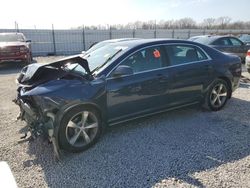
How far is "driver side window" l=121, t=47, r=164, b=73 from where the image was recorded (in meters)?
3.99

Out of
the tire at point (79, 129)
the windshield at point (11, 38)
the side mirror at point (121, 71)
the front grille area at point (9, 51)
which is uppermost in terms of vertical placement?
the windshield at point (11, 38)

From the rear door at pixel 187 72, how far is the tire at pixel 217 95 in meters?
0.22

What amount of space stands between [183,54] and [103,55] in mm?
1569

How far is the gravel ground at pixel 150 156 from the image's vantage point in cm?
294

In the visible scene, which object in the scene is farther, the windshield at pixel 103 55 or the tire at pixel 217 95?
the tire at pixel 217 95

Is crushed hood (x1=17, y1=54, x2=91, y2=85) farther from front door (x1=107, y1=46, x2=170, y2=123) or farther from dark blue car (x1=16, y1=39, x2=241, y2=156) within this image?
front door (x1=107, y1=46, x2=170, y2=123)

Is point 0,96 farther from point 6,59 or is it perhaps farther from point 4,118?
point 6,59

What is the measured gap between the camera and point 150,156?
3.44 meters

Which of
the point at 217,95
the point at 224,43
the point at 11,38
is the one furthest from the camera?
the point at 11,38

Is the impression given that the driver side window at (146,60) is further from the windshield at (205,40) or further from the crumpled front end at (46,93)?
the windshield at (205,40)

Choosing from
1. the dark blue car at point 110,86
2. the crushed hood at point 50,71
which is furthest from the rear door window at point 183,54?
the crushed hood at point 50,71

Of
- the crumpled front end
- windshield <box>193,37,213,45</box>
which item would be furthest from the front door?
windshield <box>193,37,213,45</box>

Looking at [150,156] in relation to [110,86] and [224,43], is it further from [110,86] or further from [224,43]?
[224,43]

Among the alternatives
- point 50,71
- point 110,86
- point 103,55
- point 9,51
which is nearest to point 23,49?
point 9,51
